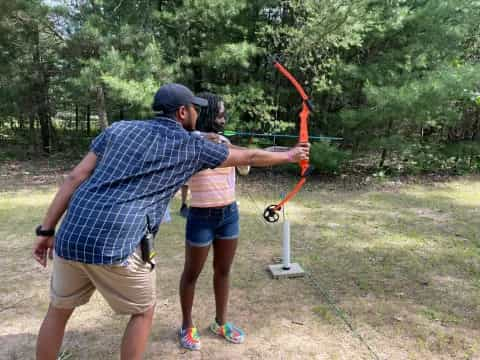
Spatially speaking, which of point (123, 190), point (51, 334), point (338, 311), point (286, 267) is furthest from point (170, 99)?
point (286, 267)

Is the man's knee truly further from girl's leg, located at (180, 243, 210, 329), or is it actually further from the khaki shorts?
girl's leg, located at (180, 243, 210, 329)

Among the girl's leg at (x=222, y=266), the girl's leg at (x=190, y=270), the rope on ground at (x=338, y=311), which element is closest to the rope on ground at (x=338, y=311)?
the rope on ground at (x=338, y=311)

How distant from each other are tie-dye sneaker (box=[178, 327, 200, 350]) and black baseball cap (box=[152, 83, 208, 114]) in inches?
54.5

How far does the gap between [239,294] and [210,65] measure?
16.6 ft

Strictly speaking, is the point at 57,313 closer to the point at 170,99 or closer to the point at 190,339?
the point at 190,339

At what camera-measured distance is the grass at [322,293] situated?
240cm

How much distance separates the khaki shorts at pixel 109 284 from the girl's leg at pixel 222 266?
0.63m

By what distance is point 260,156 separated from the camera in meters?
1.78

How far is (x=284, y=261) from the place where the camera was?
135 inches

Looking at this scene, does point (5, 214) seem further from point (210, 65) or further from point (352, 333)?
point (352, 333)

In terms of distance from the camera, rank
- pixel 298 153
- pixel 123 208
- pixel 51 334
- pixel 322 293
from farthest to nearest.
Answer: pixel 322 293 < pixel 298 153 < pixel 51 334 < pixel 123 208

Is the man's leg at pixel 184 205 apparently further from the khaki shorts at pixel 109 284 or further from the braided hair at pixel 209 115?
the khaki shorts at pixel 109 284

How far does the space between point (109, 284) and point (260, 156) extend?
32.2 inches

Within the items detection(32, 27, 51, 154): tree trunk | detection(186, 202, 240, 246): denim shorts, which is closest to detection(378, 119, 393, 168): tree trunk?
detection(186, 202, 240, 246): denim shorts
